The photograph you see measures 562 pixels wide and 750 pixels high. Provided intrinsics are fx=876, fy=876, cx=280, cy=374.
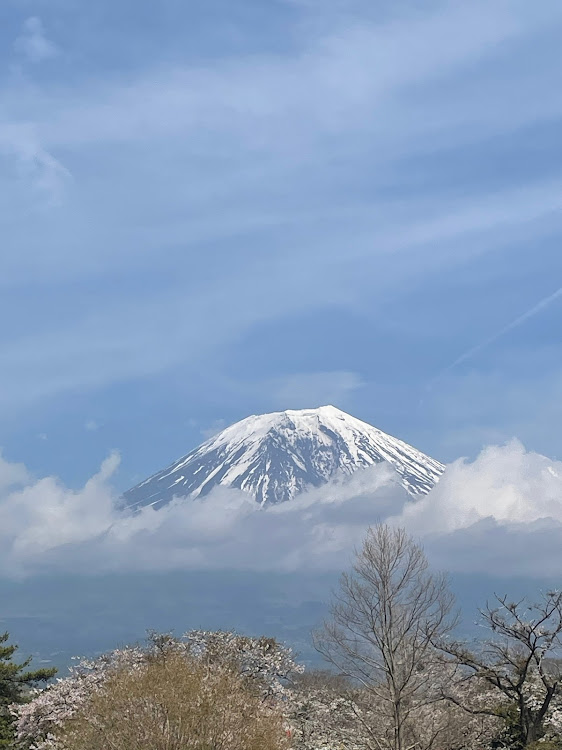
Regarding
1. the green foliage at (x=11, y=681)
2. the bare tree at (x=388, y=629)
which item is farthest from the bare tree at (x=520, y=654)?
the green foliage at (x=11, y=681)

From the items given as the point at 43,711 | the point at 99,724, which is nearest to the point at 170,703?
the point at 99,724

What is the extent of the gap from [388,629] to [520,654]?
6604 mm

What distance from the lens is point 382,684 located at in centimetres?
3023

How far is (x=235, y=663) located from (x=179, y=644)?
3.94 meters

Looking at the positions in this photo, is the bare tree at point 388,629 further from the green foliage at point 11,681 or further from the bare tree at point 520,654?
the green foliage at point 11,681

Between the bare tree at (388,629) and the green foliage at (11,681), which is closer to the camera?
the bare tree at (388,629)

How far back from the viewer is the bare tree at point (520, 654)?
30.7 m

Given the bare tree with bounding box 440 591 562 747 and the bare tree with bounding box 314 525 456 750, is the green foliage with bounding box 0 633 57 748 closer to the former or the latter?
the bare tree with bounding box 314 525 456 750

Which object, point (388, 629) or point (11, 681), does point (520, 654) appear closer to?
point (388, 629)

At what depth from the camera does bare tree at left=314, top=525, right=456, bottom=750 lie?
30.3 metres

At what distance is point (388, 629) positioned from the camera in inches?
1216

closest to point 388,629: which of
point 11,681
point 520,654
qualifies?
point 520,654

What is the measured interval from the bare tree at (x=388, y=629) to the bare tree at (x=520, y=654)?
1.63 metres

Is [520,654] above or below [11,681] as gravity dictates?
below
